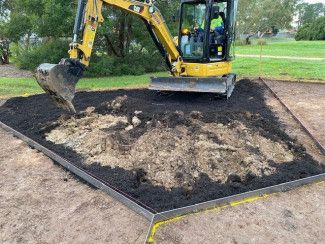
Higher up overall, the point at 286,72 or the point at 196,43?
the point at 196,43

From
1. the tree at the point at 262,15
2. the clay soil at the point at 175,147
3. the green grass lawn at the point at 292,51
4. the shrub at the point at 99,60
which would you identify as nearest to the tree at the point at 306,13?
the tree at the point at 262,15

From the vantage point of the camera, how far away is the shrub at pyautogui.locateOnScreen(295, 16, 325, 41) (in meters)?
47.6

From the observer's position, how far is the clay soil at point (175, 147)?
16.9ft

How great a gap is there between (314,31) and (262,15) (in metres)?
12.3

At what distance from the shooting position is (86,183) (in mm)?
5348

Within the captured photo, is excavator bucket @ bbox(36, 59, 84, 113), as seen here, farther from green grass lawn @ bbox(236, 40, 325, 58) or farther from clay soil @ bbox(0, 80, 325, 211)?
green grass lawn @ bbox(236, 40, 325, 58)

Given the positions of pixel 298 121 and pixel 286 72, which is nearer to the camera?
pixel 298 121

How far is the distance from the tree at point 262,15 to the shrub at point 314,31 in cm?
878

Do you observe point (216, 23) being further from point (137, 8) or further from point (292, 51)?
point (292, 51)

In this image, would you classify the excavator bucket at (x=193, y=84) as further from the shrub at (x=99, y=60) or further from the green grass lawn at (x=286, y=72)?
the shrub at (x=99, y=60)

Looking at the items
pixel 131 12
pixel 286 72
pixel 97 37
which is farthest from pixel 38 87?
pixel 286 72

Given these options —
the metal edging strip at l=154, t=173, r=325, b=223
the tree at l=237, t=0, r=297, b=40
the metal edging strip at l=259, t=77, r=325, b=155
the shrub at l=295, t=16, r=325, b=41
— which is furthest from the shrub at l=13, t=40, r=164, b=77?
the tree at l=237, t=0, r=297, b=40

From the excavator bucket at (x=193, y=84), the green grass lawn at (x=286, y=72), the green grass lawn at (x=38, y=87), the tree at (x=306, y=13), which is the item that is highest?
the excavator bucket at (x=193, y=84)

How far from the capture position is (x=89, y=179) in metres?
5.33
